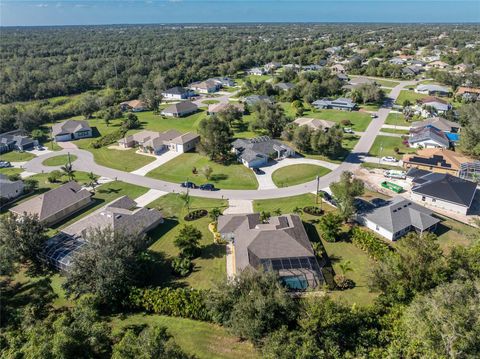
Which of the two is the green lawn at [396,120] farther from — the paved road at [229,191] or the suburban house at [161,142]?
the suburban house at [161,142]

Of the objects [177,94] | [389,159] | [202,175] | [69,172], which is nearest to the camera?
[69,172]

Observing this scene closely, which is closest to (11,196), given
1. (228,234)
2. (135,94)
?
(228,234)

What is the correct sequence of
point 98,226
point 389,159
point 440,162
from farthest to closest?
point 389,159
point 440,162
point 98,226

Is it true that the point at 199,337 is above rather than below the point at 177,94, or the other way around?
below

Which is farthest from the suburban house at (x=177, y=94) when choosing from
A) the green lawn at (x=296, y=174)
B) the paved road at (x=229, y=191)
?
the green lawn at (x=296, y=174)

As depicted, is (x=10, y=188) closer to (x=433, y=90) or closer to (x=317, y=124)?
(x=317, y=124)

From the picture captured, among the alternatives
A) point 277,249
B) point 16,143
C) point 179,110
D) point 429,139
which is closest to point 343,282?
point 277,249

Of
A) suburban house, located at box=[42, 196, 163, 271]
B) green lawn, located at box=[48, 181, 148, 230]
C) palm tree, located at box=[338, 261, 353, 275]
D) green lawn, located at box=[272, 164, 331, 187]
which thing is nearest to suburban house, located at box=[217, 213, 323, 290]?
palm tree, located at box=[338, 261, 353, 275]
